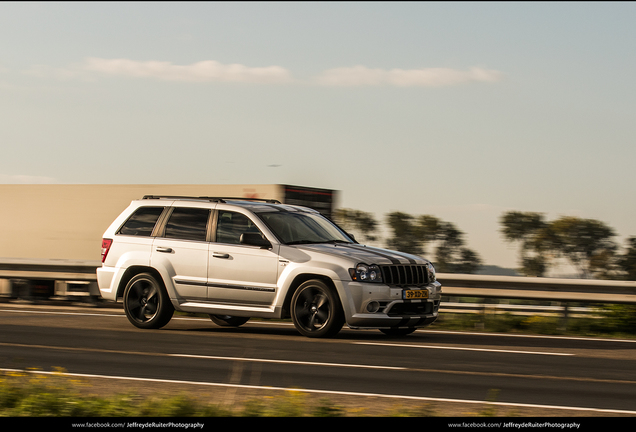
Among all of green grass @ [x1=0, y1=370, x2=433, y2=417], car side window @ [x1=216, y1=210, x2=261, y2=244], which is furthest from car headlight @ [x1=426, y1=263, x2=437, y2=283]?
green grass @ [x1=0, y1=370, x2=433, y2=417]

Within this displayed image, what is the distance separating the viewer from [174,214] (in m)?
11.9

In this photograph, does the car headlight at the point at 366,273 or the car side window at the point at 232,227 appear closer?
the car headlight at the point at 366,273

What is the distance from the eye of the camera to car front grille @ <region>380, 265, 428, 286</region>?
10664 mm

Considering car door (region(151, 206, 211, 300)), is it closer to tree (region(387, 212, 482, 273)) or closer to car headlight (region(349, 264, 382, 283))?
car headlight (region(349, 264, 382, 283))

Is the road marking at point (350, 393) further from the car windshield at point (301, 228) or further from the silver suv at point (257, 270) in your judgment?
the car windshield at point (301, 228)

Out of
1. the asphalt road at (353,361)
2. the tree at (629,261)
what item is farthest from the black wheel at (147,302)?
the tree at (629,261)

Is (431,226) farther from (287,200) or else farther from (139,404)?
(139,404)

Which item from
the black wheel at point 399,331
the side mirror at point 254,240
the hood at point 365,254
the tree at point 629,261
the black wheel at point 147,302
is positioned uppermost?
the side mirror at point 254,240

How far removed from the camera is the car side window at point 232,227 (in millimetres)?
11375

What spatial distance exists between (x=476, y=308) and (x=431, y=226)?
104 m

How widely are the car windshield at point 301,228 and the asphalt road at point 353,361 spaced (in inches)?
53.0

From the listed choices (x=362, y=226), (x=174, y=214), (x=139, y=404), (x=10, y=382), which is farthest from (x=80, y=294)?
(x=362, y=226)

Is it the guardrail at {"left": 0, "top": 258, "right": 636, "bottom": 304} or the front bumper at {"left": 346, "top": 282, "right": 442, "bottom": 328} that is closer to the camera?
the front bumper at {"left": 346, "top": 282, "right": 442, "bottom": 328}

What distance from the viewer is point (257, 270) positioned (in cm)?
1100
